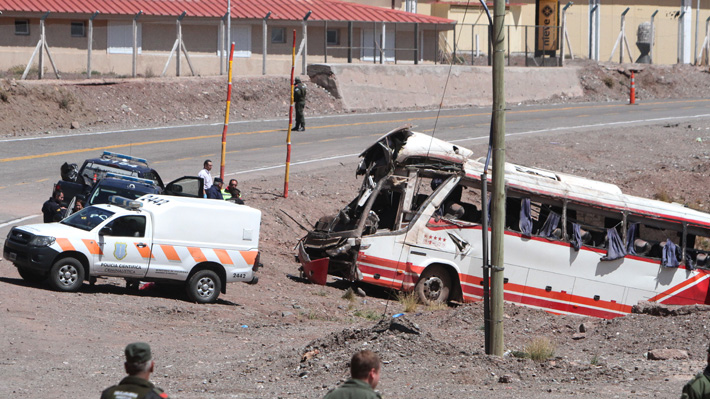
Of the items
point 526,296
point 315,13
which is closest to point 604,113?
point 315,13

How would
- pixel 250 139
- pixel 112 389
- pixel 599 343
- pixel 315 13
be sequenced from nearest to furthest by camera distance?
pixel 112 389 < pixel 599 343 < pixel 250 139 < pixel 315 13

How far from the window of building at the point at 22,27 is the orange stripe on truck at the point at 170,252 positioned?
28.5m

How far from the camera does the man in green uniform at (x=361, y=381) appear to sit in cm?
627

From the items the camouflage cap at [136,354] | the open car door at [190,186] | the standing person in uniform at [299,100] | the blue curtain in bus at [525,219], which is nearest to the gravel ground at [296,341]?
the blue curtain in bus at [525,219]

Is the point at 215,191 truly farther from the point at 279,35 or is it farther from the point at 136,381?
the point at 279,35

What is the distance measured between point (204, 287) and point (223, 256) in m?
0.63

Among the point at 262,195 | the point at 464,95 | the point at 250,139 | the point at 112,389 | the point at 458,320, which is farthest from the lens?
the point at 464,95

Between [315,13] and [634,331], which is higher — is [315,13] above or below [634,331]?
above

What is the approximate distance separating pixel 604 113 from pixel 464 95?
6.77 metres

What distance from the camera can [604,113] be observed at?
1736 inches

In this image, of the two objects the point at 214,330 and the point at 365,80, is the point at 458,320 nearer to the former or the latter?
the point at 214,330

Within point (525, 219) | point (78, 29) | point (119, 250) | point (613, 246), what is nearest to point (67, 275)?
point (119, 250)

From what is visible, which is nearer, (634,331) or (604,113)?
(634,331)

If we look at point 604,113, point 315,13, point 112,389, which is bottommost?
point 112,389
